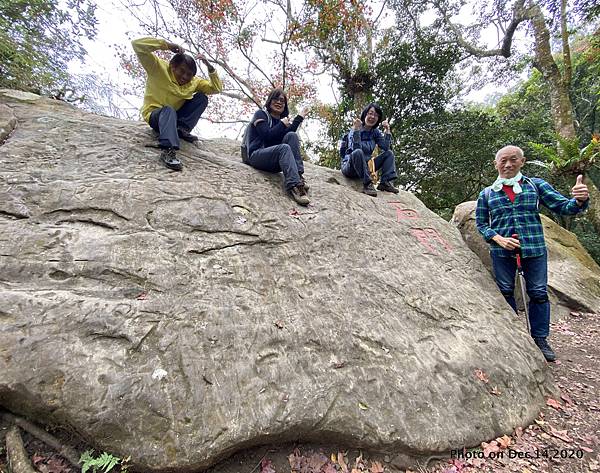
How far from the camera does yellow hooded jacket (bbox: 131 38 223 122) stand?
3.85 m

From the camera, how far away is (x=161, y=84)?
4.14 meters

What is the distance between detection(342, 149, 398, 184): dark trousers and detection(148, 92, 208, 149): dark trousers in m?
2.58

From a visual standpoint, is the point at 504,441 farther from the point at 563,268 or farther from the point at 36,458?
Result: the point at 563,268

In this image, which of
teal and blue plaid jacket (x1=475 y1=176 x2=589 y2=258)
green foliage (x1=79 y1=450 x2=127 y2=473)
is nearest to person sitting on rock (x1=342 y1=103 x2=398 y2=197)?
teal and blue plaid jacket (x1=475 y1=176 x2=589 y2=258)

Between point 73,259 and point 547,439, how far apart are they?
13.5 feet

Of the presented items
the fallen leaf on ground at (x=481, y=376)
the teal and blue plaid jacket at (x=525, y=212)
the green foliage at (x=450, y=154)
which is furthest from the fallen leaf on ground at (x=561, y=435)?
the green foliage at (x=450, y=154)

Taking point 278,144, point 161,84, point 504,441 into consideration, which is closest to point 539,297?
point 504,441

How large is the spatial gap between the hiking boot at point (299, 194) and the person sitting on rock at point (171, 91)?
1500 millimetres

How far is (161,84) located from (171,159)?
1.15 meters

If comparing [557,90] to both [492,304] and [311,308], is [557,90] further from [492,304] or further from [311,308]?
[311,308]

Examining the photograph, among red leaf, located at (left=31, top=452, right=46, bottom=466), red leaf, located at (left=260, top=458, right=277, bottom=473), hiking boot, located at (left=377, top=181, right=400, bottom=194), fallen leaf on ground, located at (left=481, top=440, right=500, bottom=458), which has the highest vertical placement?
hiking boot, located at (left=377, top=181, right=400, bottom=194)

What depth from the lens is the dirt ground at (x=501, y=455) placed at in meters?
1.97

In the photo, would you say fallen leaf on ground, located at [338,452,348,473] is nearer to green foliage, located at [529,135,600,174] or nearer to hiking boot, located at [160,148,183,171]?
hiking boot, located at [160,148,183,171]

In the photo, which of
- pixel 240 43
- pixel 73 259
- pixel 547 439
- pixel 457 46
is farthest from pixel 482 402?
pixel 240 43
